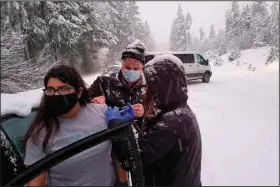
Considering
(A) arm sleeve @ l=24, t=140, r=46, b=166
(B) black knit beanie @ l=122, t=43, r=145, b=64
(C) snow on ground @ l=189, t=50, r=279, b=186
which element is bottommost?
(C) snow on ground @ l=189, t=50, r=279, b=186

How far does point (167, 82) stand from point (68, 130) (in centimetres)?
44

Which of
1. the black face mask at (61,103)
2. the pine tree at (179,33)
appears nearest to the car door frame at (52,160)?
the black face mask at (61,103)

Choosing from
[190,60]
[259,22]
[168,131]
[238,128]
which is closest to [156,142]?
[168,131]

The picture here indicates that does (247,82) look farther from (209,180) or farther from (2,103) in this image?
(2,103)

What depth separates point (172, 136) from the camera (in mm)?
901

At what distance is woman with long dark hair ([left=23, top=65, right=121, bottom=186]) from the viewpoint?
3.14 feet

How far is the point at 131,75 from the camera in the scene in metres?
1.31

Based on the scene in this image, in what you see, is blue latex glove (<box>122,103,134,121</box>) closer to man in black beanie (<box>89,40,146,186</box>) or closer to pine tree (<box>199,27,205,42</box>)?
man in black beanie (<box>89,40,146,186</box>)

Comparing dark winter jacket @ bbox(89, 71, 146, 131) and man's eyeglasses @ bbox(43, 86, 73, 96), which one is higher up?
man's eyeglasses @ bbox(43, 86, 73, 96)

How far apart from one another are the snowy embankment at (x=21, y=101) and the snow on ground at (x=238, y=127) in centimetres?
151

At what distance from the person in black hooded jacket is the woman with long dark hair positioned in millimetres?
146

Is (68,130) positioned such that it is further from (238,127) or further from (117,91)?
(238,127)

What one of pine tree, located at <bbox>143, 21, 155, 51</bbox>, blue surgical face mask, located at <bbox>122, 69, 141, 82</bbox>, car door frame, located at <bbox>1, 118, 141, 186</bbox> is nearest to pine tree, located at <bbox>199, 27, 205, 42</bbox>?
pine tree, located at <bbox>143, 21, 155, 51</bbox>

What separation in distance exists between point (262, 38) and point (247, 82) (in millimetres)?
2829
